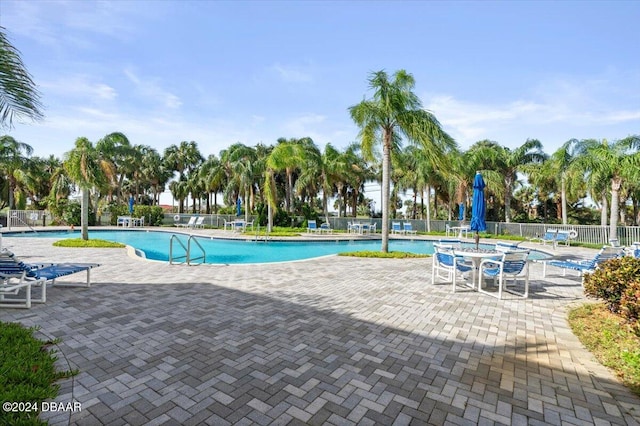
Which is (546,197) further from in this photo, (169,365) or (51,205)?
(51,205)

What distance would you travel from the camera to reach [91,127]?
13.5 m

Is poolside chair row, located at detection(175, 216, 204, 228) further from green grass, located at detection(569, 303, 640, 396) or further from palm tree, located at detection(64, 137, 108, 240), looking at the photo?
green grass, located at detection(569, 303, 640, 396)

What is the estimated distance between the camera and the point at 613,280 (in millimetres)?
4578

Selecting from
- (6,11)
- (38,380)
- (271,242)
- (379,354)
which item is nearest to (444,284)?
(379,354)

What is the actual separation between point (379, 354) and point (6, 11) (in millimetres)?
5326

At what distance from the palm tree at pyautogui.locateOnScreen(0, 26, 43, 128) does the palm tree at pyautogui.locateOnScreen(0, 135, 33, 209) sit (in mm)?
26642

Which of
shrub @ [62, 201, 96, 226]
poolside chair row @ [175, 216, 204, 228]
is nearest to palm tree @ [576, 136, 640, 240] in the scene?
poolside chair row @ [175, 216, 204, 228]

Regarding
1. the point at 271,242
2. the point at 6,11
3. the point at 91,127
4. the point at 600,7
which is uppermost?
the point at 600,7

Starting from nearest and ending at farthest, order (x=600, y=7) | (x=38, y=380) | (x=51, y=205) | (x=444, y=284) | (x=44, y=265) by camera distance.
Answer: (x=38, y=380) → (x=44, y=265) → (x=444, y=284) → (x=600, y=7) → (x=51, y=205)

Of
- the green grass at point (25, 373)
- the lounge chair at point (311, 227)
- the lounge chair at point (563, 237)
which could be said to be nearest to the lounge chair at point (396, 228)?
the lounge chair at point (311, 227)

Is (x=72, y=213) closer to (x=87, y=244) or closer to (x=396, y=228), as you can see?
(x=87, y=244)

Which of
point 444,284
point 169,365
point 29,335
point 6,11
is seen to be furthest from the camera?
point 444,284

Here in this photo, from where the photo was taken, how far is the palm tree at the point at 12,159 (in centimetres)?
2427

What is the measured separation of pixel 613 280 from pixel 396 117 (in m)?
8.31
